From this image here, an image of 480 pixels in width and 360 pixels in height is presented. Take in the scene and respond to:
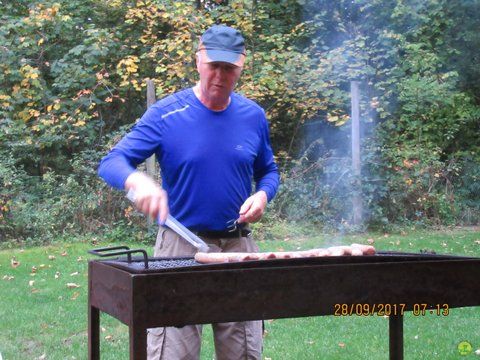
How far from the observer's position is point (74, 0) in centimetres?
1166

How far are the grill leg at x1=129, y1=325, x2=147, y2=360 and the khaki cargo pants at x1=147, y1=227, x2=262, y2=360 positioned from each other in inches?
19.9

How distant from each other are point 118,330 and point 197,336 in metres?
2.60

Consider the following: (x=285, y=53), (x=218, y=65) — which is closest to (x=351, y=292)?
(x=218, y=65)

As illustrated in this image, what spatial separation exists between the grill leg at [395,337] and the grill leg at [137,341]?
142 cm

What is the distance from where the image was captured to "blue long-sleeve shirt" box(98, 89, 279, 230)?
2957 mm

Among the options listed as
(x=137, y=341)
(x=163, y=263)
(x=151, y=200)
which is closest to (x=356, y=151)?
(x=163, y=263)

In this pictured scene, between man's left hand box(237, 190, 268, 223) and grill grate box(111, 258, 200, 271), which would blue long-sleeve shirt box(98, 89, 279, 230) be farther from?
grill grate box(111, 258, 200, 271)

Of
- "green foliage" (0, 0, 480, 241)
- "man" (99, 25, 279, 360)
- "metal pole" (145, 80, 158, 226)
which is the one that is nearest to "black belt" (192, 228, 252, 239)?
"man" (99, 25, 279, 360)

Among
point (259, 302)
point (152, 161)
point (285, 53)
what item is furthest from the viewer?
point (285, 53)

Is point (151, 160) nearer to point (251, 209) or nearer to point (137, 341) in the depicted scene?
point (251, 209)

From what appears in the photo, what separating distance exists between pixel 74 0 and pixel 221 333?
31.8ft

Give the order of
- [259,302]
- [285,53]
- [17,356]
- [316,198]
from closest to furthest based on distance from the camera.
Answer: [259,302]
[17,356]
[316,198]
[285,53]

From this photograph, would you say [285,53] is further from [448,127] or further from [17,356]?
[17,356]

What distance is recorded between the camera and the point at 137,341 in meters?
2.30
